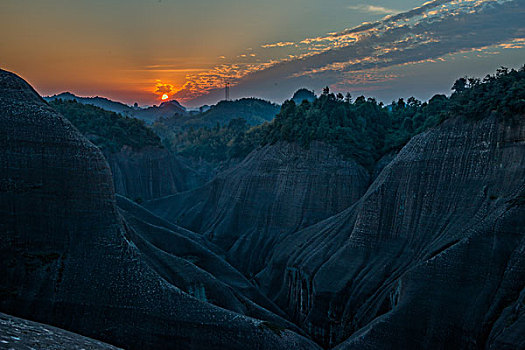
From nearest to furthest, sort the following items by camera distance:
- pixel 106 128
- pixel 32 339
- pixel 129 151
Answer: pixel 32 339
pixel 106 128
pixel 129 151

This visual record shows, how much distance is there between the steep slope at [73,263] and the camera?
26078 millimetres

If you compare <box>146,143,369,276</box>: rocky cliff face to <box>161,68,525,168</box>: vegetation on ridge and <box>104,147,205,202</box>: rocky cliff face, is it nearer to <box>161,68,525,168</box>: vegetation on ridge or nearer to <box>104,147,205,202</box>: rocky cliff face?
<box>161,68,525,168</box>: vegetation on ridge

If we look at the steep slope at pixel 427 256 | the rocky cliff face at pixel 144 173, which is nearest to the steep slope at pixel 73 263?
the steep slope at pixel 427 256

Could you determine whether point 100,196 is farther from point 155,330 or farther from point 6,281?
point 155,330

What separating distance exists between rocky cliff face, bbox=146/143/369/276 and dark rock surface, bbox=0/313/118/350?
37.0 metres

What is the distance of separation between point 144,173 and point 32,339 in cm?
7518

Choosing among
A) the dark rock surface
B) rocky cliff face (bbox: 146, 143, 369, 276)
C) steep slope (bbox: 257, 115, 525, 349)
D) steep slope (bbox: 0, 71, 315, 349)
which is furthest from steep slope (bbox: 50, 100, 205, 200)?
the dark rock surface

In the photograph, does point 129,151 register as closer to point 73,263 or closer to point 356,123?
point 356,123

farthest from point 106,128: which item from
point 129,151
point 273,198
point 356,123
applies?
point 356,123

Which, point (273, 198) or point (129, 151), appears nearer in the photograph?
point (273, 198)

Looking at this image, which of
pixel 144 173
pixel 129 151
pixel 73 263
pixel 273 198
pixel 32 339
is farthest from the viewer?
pixel 144 173

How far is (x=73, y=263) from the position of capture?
27031 millimetres

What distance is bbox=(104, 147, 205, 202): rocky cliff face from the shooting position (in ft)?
269

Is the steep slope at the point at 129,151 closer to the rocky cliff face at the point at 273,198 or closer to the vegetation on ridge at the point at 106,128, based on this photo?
the vegetation on ridge at the point at 106,128
